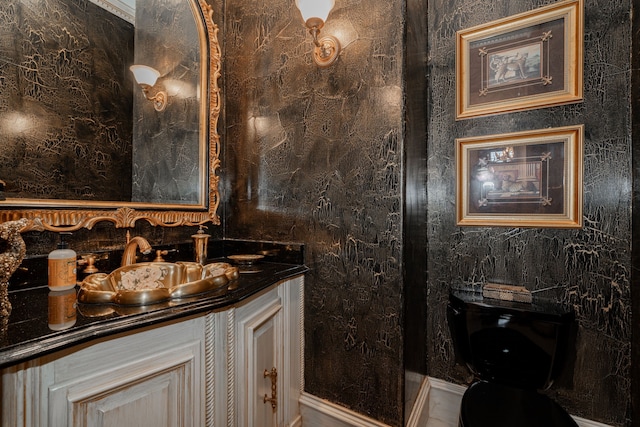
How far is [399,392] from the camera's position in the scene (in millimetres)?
1235

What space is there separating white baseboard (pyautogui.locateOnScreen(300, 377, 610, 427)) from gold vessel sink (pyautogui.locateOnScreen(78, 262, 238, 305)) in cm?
83

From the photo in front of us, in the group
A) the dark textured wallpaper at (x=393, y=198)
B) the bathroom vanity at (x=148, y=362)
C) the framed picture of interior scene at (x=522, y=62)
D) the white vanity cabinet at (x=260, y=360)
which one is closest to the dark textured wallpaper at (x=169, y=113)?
the dark textured wallpaper at (x=393, y=198)

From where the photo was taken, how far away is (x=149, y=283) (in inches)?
41.9

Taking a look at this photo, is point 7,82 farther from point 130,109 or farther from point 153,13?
point 153,13

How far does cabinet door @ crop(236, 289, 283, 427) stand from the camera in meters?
1.03

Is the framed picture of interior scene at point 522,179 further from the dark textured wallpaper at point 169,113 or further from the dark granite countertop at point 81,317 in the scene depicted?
the dark textured wallpaper at point 169,113

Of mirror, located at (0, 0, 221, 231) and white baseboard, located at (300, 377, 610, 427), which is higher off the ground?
mirror, located at (0, 0, 221, 231)

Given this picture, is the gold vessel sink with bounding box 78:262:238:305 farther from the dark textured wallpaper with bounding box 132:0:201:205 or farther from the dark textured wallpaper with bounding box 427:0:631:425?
the dark textured wallpaper with bounding box 427:0:631:425

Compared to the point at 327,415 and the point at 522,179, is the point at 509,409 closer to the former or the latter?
the point at 327,415

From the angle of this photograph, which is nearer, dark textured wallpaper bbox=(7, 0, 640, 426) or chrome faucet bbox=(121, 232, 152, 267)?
chrome faucet bbox=(121, 232, 152, 267)

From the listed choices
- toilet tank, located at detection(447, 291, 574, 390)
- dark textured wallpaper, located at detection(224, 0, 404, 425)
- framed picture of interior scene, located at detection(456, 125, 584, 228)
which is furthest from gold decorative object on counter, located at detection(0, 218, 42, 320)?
framed picture of interior scene, located at detection(456, 125, 584, 228)

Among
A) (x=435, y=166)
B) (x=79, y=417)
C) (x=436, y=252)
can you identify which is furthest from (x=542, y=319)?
(x=79, y=417)

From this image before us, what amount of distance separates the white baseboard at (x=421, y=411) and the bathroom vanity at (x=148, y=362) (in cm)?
26

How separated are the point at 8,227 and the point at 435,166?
170 centimetres
